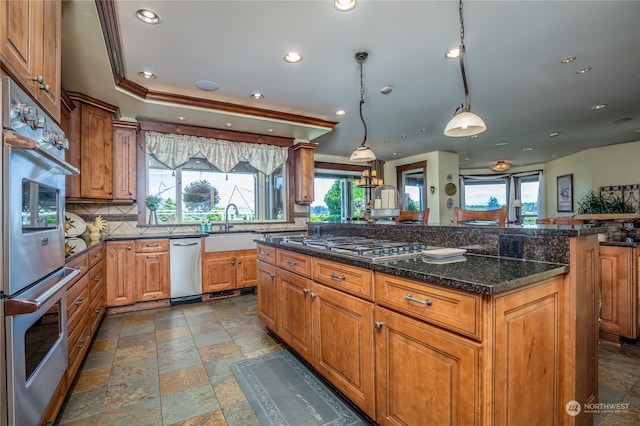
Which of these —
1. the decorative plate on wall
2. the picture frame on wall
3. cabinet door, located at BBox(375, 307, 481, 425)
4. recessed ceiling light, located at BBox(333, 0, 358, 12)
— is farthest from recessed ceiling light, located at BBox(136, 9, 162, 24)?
the picture frame on wall

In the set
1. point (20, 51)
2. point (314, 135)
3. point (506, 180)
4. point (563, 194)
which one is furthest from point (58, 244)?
point (506, 180)

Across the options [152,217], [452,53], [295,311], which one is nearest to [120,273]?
[152,217]

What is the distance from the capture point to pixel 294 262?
7.30 feet

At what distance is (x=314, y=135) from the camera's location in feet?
16.4

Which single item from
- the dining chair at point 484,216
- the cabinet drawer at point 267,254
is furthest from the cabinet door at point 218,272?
the dining chair at point 484,216

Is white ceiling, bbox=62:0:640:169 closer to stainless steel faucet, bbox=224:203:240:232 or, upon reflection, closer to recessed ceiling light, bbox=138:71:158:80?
recessed ceiling light, bbox=138:71:158:80

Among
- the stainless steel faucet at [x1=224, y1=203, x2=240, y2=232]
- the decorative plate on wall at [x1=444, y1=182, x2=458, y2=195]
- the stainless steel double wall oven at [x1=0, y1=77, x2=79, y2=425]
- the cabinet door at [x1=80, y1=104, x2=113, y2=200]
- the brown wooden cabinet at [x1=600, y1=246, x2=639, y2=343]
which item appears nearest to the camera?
the stainless steel double wall oven at [x1=0, y1=77, x2=79, y2=425]

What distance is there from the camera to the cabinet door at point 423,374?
3.52ft

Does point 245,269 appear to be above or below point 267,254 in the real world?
below

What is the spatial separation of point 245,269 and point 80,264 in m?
2.21

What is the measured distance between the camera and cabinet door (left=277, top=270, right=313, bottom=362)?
2070 millimetres

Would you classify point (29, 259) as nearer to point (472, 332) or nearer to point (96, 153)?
point (472, 332)

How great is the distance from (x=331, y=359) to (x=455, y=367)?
2.98 ft

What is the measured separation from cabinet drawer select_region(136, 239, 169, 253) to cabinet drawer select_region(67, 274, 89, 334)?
4.13ft
